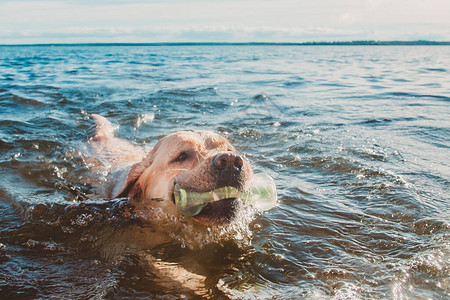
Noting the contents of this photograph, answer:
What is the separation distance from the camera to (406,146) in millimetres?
6281

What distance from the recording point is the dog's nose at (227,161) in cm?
301

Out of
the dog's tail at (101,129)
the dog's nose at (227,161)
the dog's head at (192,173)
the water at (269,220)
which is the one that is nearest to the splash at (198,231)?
the water at (269,220)

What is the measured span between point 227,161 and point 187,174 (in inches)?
18.0

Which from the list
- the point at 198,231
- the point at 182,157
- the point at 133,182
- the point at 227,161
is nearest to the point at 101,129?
the point at 133,182

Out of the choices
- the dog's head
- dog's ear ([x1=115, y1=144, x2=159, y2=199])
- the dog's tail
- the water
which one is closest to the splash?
the water

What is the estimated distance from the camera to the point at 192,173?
3.24m

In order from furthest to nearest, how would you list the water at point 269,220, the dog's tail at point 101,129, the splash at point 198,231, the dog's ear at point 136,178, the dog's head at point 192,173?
the dog's tail at point 101,129 → the dog's ear at point 136,178 → the splash at point 198,231 → the dog's head at point 192,173 → the water at point 269,220

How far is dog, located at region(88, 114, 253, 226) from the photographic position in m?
3.09

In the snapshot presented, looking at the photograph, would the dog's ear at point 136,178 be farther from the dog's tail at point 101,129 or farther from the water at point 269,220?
the dog's tail at point 101,129

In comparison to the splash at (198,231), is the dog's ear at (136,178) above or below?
above

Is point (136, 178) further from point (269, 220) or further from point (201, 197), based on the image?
point (269, 220)

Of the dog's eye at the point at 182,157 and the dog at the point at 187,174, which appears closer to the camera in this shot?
the dog at the point at 187,174

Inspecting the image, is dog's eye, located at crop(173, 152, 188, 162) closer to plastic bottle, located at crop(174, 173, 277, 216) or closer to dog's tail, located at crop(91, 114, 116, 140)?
plastic bottle, located at crop(174, 173, 277, 216)

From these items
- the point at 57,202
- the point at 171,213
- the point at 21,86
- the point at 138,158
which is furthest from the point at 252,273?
the point at 21,86
